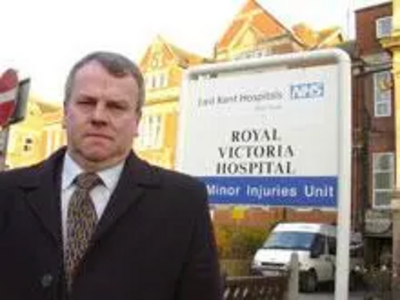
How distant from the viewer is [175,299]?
267 centimetres

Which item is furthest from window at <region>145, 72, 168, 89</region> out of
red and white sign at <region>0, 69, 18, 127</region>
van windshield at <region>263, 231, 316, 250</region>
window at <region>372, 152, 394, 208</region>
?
red and white sign at <region>0, 69, 18, 127</region>

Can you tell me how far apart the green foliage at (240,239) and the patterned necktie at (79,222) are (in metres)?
28.5

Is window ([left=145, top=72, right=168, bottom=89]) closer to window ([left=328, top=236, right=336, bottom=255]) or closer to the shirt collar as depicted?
window ([left=328, top=236, right=336, bottom=255])

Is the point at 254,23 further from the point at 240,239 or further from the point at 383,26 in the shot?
the point at 240,239

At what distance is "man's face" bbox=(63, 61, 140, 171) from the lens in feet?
8.61

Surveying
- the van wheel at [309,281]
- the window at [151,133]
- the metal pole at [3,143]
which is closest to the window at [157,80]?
the window at [151,133]

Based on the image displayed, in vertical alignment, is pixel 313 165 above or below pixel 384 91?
below

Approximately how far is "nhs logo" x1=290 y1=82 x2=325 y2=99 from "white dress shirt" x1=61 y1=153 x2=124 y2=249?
357cm

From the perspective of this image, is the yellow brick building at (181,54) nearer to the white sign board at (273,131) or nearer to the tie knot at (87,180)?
the white sign board at (273,131)

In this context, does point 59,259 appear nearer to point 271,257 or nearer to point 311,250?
point 271,257

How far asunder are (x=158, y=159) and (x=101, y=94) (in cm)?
4329

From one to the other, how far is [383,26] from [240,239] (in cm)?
1097

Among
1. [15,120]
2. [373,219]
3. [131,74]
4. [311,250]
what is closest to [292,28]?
[373,219]

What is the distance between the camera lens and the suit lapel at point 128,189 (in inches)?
101
